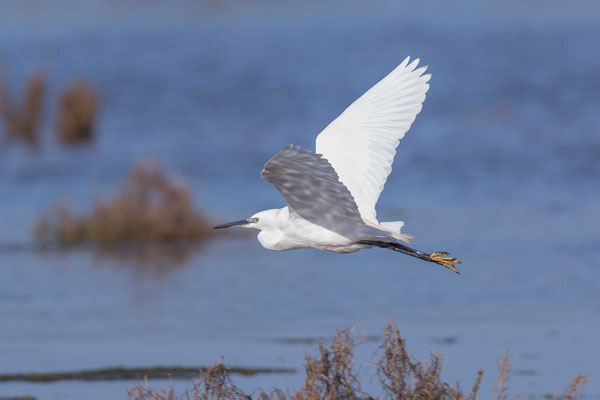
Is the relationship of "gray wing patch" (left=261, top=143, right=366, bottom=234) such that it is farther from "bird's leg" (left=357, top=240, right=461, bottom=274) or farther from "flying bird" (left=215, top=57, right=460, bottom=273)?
"bird's leg" (left=357, top=240, right=461, bottom=274)

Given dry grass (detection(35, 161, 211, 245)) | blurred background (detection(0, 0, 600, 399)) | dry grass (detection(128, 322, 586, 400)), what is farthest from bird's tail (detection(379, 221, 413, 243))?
dry grass (detection(35, 161, 211, 245))

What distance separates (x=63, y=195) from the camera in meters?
16.3

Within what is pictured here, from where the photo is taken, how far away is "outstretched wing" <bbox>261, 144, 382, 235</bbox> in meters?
4.89

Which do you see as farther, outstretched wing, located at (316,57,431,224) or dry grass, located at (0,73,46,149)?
dry grass, located at (0,73,46,149)

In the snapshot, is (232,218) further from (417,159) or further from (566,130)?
(566,130)

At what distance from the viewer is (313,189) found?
5402 millimetres

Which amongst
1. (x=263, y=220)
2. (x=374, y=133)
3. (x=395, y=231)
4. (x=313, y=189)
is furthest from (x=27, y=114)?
(x=313, y=189)

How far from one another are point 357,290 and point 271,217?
4407mm

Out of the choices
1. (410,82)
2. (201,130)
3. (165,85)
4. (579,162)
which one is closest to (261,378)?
(410,82)

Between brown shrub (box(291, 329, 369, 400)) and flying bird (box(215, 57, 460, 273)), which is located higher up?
flying bird (box(215, 57, 460, 273))

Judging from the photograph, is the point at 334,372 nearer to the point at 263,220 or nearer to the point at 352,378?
the point at 352,378

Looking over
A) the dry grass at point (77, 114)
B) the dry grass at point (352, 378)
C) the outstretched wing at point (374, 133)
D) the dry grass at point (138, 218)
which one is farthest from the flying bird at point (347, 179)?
the dry grass at point (77, 114)

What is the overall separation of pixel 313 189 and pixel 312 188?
0.02 meters

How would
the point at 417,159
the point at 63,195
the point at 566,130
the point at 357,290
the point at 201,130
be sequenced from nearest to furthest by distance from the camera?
1. the point at 357,290
2. the point at 63,195
3. the point at 417,159
4. the point at 566,130
5. the point at 201,130
